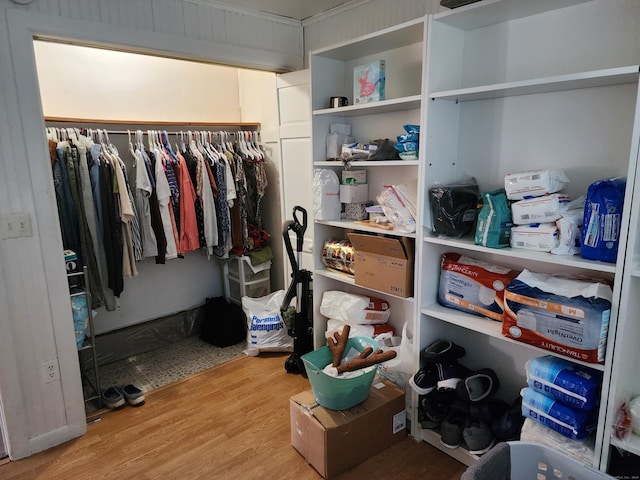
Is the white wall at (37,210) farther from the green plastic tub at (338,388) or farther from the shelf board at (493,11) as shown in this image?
the shelf board at (493,11)

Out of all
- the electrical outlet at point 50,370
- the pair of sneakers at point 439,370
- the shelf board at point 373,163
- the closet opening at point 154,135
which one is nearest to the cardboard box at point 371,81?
the shelf board at point 373,163

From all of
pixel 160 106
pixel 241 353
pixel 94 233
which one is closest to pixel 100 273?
pixel 94 233

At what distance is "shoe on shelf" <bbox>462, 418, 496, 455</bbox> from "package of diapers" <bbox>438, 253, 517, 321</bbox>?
0.51 metres

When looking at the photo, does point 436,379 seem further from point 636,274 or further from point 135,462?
point 135,462

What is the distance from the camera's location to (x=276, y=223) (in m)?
3.56

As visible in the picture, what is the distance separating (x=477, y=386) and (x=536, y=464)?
1.46ft

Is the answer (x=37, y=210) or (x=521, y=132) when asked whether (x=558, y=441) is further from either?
(x=37, y=210)

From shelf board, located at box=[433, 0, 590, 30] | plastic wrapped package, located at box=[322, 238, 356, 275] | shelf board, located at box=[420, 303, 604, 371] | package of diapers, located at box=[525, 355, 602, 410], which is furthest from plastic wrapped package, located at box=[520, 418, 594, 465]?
shelf board, located at box=[433, 0, 590, 30]

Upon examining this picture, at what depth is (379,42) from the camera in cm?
227

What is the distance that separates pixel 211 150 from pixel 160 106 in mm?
558

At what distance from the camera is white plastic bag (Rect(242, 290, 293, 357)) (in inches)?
124

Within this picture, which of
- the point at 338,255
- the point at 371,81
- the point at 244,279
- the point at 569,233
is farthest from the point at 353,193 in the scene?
the point at 244,279

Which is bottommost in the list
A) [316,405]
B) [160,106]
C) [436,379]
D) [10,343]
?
[316,405]

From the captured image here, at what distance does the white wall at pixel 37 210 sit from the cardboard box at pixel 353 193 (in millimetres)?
1290
